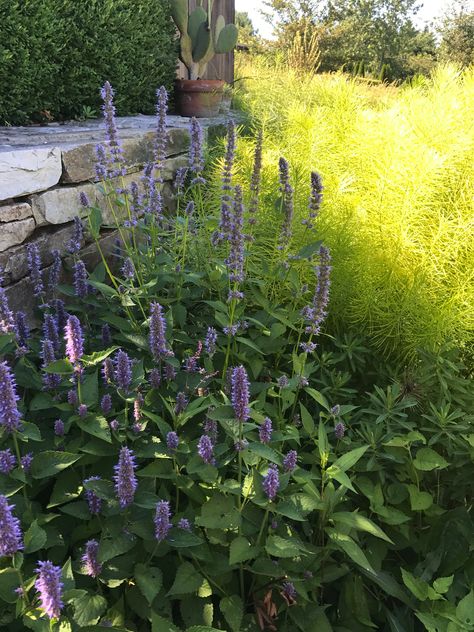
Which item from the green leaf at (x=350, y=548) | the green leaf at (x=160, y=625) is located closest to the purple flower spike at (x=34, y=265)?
the green leaf at (x=160, y=625)

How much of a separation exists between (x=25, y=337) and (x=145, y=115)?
12.9ft

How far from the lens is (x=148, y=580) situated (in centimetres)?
138

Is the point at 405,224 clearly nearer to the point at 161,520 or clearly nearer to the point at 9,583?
the point at 161,520

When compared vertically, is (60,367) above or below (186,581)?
above

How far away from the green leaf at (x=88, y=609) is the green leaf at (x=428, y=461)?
1.12m

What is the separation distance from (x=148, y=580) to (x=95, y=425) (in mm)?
442

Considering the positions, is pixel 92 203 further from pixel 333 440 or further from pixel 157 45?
pixel 157 45

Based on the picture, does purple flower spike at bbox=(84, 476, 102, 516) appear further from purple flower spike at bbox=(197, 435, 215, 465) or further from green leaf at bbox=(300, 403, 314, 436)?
green leaf at bbox=(300, 403, 314, 436)

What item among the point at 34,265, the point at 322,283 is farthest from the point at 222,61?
the point at 322,283

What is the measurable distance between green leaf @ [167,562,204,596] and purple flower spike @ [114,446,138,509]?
0.25 metres

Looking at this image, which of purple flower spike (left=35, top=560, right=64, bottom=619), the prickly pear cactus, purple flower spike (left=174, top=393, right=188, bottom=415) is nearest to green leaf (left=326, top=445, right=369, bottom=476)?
purple flower spike (left=174, top=393, right=188, bottom=415)

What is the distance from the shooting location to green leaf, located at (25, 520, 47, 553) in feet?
4.08

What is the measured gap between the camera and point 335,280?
8.74 ft

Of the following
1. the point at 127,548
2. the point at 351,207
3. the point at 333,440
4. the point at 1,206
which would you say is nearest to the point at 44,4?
the point at 1,206
